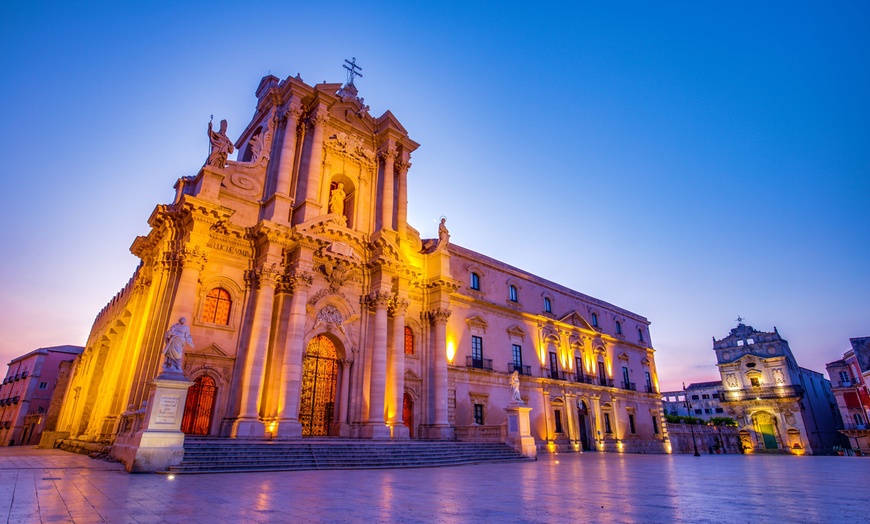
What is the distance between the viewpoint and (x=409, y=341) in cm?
2420

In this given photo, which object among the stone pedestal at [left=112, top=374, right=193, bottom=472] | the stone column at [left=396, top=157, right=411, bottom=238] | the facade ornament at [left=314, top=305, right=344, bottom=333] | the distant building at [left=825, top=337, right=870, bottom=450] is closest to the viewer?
the stone pedestal at [left=112, top=374, right=193, bottom=472]

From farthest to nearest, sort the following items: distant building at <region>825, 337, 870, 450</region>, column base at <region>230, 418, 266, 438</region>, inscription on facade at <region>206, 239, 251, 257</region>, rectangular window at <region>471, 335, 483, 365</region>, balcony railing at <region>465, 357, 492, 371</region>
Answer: distant building at <region>825, 337, 870, 450</region>, rectangular window at <region>471, 335, 483, 365</region>, balcony railing at <region>465, 357, 492, 371</region>, inscription on facade at <region>206, 239, 251, 257</region>, column base at <region>230, 418, 266, 438</region>

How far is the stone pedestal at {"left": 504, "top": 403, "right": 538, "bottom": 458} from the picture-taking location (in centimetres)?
2087

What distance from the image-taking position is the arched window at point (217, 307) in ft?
58.6

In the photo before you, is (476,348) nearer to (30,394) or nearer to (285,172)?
(285,172)

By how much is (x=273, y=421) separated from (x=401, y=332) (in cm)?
699

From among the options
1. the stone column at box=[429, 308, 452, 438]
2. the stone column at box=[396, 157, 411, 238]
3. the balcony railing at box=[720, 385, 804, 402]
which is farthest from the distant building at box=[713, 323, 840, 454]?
the stone column at box=[396, 157, 411, 238]

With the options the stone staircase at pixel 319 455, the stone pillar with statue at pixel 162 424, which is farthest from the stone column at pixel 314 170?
the stone staircase at pixel 319 455

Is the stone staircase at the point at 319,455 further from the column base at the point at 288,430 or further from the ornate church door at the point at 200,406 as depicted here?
the ornate church door at the point at 200,406

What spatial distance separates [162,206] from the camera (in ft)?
59.6

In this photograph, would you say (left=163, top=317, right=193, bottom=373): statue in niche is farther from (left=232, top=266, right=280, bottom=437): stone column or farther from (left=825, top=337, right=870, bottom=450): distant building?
(left=825, top=337, right=870, bottom=450): distant building

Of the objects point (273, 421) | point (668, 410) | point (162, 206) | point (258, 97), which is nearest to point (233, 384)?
point (273, 421)

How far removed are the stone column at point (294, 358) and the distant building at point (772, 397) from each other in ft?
175

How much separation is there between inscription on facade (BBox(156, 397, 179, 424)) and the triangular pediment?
2656cm
